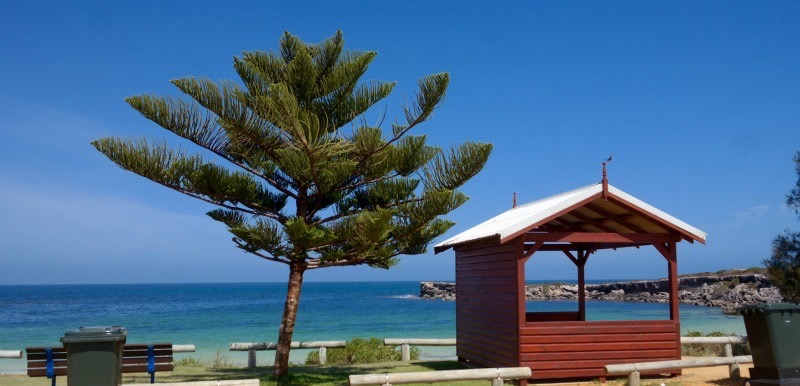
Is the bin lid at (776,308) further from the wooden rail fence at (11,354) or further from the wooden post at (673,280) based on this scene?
the wooden rail fence at (11,354)

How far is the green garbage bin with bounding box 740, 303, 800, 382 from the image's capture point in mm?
8578

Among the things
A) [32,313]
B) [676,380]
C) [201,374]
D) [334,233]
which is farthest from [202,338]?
[32,313]

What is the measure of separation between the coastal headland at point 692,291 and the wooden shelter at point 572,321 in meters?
29.3

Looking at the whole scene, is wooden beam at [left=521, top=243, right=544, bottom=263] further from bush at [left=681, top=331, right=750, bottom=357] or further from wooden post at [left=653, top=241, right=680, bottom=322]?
bush at [left=681, top=331, right=750, bottom=357]

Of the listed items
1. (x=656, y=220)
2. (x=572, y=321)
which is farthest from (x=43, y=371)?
(x=656, y=220)

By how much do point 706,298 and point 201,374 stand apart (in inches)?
1905

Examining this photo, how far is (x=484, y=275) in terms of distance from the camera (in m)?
11.2

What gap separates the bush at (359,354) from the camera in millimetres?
13656

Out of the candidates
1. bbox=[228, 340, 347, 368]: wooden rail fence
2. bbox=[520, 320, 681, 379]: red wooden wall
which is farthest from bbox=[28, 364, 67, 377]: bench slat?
bbox=[520, 320, 681, 379]: red wooden wall

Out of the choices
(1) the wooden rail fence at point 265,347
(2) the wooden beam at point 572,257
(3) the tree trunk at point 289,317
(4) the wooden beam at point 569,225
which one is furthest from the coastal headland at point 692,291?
(3) the tree trunk at point 289,317

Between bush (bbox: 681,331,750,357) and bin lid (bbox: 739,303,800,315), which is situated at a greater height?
bin lid (bbox: 739,303,800,315)

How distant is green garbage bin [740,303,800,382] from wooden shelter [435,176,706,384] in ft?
5.36

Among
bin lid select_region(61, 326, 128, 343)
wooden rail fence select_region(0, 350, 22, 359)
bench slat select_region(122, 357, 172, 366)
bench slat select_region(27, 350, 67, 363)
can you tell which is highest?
bin lid select_region(61, 326, 128, 343)

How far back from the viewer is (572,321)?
10562 millimetres
